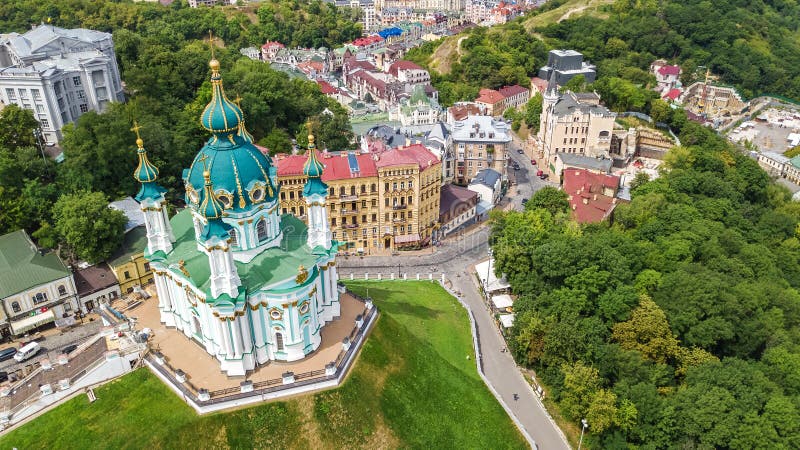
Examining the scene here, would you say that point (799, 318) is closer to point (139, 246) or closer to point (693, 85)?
point (139, 246)

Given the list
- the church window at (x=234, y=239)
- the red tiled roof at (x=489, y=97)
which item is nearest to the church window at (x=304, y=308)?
the church window at (x=234, y=239)

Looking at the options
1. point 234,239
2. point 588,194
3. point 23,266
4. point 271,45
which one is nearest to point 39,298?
point 23,266

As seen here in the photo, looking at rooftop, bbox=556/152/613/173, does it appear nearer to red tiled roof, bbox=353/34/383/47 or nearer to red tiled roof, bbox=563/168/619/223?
red tiled roof, bbox=563/168/619/223

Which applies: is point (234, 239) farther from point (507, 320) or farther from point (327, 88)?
point (327, 88)

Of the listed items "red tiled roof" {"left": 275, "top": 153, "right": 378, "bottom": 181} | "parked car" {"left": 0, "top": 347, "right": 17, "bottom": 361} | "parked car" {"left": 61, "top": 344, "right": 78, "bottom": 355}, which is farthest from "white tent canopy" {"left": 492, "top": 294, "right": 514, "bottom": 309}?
"parked car" {"left": 0, "top": 347, "right": 17, "bottom": 361}

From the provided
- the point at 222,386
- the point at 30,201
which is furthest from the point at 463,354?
the point at 30,201

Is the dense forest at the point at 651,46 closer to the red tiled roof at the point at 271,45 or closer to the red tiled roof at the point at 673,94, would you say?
the red tiled roof at the point at 673,94
